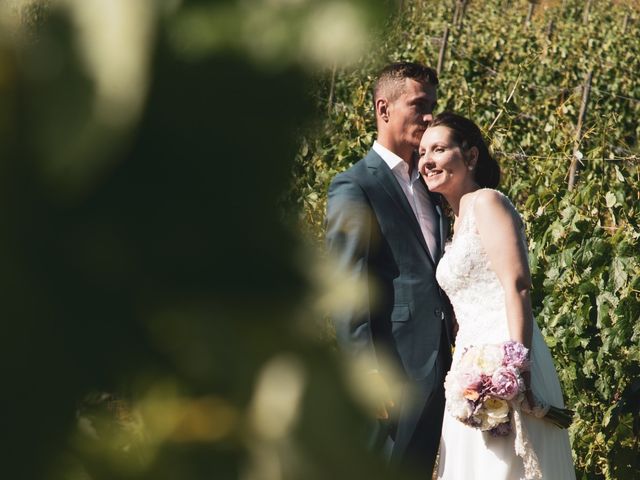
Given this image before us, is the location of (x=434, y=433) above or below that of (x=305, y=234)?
below

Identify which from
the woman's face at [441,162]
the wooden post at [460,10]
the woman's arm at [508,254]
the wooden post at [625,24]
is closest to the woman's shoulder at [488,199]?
the woman's arm at [508,254]

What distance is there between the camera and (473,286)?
3.49 metres

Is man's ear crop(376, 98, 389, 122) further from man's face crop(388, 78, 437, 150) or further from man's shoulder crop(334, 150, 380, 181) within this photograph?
man's shoulder crop(334, 150, 380, 181)

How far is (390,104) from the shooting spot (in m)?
3.86

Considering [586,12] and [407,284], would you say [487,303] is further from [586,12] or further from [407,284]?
[586,12]

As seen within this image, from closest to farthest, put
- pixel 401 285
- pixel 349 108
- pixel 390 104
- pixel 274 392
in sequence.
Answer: pixel 274 392 < pixel 401 285 < pixel 390 104 < pixel 349 108

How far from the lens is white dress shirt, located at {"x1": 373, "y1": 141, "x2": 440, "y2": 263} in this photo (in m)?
3.75

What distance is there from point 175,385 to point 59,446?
1.8 inches

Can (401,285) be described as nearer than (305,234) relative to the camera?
No

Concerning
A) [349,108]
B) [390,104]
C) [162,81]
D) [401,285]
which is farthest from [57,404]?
[349,108]

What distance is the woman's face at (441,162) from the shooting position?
3574mm

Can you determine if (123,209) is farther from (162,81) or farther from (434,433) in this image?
(434,433)

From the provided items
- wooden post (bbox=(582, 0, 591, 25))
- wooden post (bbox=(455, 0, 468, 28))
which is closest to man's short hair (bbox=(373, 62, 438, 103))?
wooden post (bbox=(455, 0, 468, 28))

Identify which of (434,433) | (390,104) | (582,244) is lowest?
(434,433)
